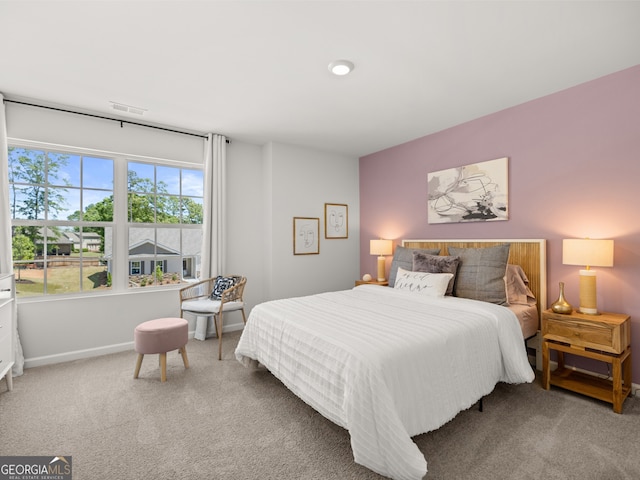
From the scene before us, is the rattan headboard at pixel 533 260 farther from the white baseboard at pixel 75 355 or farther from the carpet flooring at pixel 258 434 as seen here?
the white baseboard at pixel 75 355

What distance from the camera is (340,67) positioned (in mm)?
2471

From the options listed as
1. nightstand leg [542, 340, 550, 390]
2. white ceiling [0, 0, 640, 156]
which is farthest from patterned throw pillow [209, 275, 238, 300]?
nightstand leg [542, 340, 550, 390]

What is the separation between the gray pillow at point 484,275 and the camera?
9.35ft

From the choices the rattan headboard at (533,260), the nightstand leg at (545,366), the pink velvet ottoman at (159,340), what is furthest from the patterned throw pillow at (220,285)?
the nightstand leg at (545,366)

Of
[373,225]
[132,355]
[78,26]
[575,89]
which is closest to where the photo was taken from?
[78,26]

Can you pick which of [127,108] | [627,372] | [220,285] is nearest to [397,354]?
[627,372]

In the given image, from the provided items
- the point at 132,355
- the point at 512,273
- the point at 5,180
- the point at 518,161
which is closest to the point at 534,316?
the point at 512,273

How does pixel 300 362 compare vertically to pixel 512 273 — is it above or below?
below

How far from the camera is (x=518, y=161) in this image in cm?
323

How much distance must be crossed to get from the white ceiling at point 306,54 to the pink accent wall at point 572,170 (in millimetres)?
195

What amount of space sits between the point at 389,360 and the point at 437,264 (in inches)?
71.7

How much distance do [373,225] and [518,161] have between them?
223 centimetres

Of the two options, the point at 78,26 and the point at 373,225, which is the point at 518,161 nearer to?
the point at 373,225

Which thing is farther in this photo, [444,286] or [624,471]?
[444,286]
